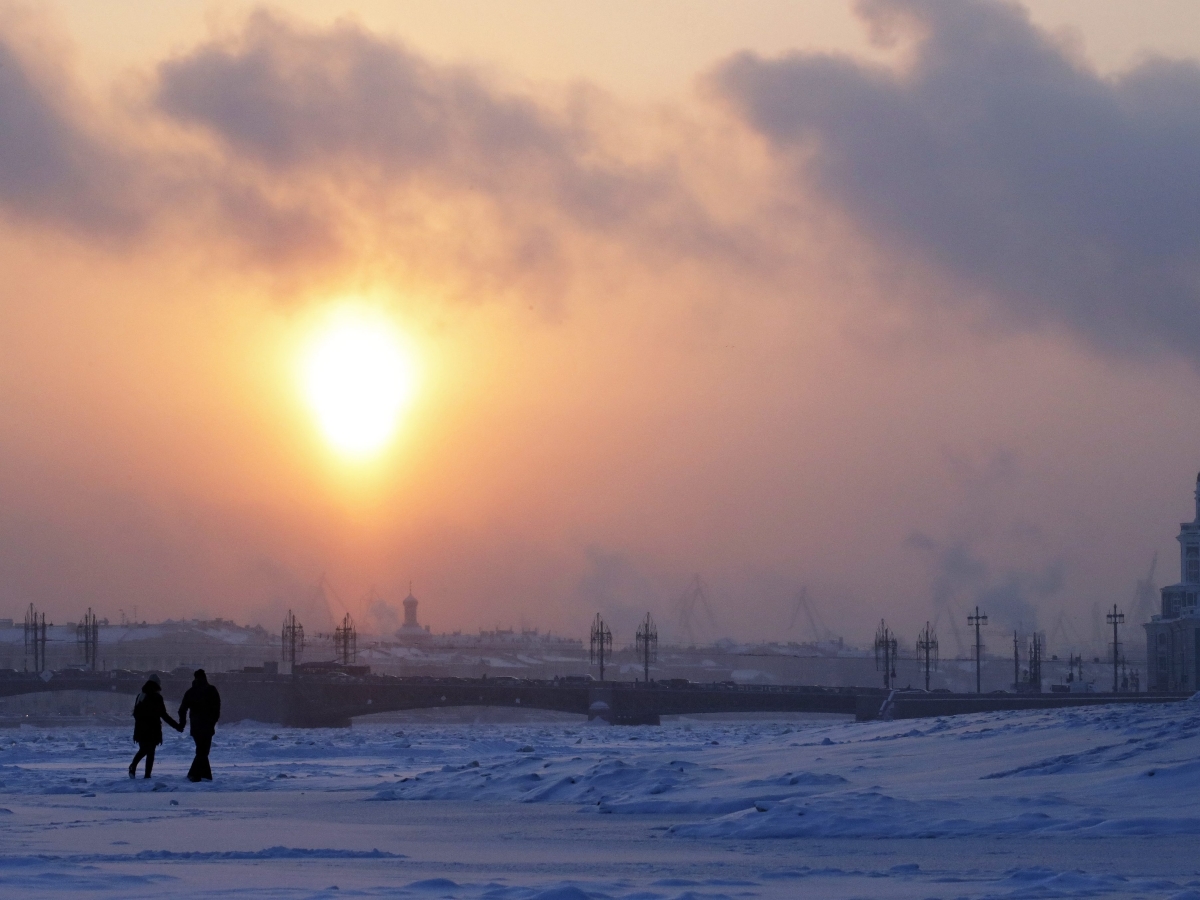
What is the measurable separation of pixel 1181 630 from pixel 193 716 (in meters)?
→ 127

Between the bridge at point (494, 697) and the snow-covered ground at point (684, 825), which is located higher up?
the snow-covered ground at point (684, 825)

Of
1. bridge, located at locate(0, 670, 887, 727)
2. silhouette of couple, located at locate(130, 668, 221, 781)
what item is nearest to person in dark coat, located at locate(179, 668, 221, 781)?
silhouette of couple, located at locate(130, 668, 221, 781)

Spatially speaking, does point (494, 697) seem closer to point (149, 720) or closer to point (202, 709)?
point (149, 720)

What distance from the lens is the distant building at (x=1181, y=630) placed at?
136375mm

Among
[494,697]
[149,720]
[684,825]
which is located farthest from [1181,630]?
[684,825]

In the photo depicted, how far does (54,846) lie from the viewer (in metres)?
14.1

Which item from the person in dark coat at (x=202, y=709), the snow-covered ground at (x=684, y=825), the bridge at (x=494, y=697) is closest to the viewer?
the snow-covered ground at (x=684, y=825)

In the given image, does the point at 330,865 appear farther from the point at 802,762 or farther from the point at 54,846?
the point at 802,762

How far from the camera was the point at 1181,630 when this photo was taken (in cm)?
13812

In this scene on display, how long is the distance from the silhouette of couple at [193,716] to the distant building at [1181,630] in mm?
121255

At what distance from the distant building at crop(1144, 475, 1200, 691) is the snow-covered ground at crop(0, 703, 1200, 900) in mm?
118375

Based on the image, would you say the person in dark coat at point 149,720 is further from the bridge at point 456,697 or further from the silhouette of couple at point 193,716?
the bridge at point 456,697

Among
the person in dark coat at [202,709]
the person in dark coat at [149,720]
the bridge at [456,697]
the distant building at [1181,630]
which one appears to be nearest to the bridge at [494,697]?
the bridge at [456,697]

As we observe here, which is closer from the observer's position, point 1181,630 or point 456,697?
point 456,697
